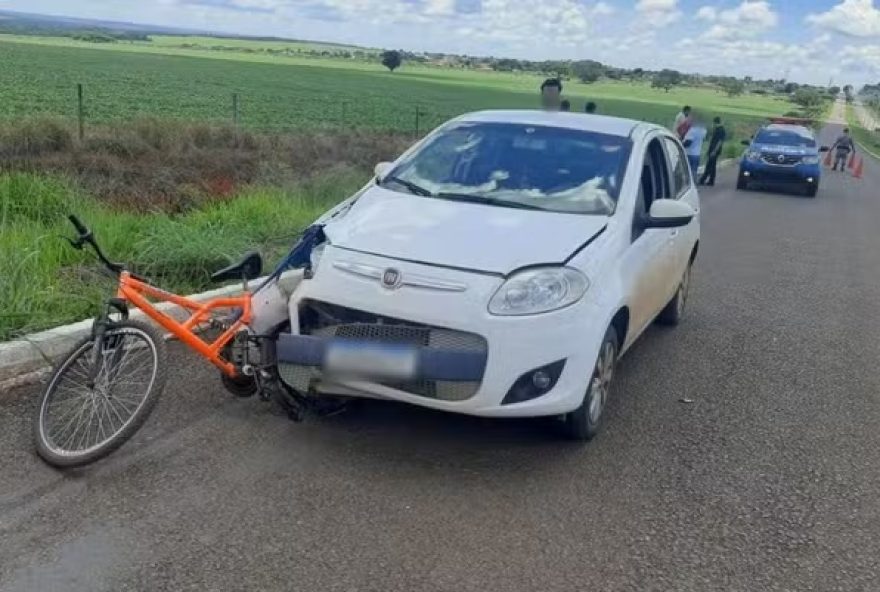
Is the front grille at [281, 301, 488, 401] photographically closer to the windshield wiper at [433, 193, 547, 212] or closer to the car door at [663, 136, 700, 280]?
the windshield wiper at [433, 193, 547, 212]

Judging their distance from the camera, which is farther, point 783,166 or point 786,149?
point 786,149

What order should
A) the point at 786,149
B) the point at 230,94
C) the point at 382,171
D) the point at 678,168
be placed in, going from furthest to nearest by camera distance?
the point at 230,94, the point at 786,149, the point at 678,168, the point at 382,171

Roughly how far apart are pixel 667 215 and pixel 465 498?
2.22m

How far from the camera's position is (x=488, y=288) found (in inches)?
160

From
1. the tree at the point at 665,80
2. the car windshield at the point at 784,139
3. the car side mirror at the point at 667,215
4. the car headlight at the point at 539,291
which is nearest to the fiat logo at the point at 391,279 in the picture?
the car headlight at the point at 539,291

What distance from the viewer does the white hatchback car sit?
4.00m

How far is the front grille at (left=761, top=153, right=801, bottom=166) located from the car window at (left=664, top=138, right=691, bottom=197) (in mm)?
16083

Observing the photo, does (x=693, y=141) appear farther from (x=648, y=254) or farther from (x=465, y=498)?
(x=465, y=498)

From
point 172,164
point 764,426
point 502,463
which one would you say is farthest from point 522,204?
point 172,164

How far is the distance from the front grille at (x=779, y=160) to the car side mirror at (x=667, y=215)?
1814cm

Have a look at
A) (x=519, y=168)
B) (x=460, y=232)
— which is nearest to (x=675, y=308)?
(x=519, y=168)

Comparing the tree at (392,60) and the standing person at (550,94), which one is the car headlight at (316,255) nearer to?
the standing person at (550,94)

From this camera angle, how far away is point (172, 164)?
1538 centimetres

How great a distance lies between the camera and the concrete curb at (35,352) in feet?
15.7
